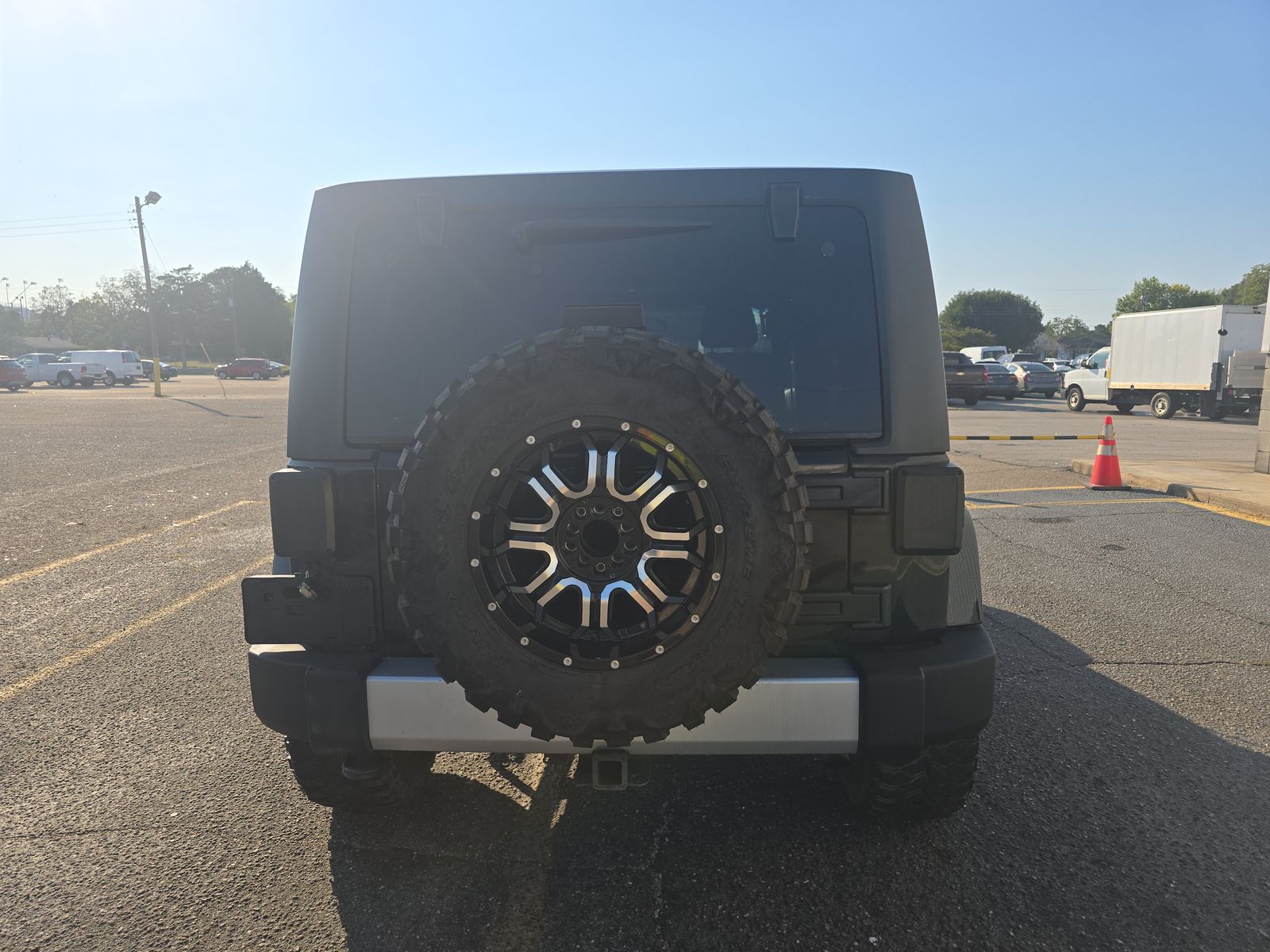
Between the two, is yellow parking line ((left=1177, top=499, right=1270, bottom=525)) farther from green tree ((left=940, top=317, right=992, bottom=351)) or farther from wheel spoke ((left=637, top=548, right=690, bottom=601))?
green tree ((left=940, top=317, right=992, bottom=351))

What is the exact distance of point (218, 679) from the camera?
14.0 feet

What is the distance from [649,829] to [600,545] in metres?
1.29

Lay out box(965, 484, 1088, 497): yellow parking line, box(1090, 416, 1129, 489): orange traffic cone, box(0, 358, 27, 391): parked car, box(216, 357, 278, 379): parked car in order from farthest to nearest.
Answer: box(216, 357, 278, 379): parked car → box(0, 358, 27, 391): parked car → box(1090, 416, 1129, 489): orange traffic cone → box(965, 484, 1088, 497): yellow parking line

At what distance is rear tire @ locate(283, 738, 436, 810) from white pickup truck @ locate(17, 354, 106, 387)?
186 feet

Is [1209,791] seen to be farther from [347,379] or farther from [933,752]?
[347,379]

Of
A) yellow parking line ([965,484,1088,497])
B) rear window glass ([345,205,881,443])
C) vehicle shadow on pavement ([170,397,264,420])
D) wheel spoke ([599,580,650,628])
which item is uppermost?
rear window glass ([345,205,881,443])

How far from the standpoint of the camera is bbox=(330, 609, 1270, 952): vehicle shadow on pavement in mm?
2318

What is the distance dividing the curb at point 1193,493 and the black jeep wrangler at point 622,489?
7.78 metres

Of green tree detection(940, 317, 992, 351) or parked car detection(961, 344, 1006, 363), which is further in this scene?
green tree detection(940, 317, 992, 351)

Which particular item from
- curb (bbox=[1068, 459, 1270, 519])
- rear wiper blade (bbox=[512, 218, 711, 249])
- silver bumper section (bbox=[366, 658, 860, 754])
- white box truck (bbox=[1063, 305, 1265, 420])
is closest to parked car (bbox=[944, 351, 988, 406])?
white box truck (bbox=[1063, 305, 1265, 420])

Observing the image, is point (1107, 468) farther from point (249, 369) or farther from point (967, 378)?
point (249, 369)

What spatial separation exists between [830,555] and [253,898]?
1946mm

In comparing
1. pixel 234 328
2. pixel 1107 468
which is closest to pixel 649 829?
pixel 1107 468

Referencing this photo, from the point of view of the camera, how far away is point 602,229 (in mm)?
2543
